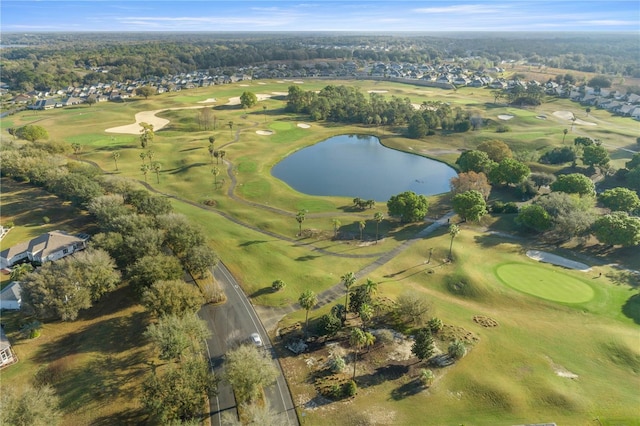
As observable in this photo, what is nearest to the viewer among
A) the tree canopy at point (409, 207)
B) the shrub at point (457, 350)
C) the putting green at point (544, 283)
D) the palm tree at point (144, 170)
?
the shrub at point (457, 350)

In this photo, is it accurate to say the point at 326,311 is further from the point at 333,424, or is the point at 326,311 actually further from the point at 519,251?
the point at 519,251

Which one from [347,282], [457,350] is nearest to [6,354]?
[347,282]

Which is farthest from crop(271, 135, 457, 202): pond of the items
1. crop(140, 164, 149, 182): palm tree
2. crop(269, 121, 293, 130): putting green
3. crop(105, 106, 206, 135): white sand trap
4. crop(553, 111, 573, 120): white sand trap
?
crop(553, 111, 573, 120): white sand trap

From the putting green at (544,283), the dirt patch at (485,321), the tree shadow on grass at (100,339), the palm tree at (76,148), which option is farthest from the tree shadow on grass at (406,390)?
the palm tree at (76,148)

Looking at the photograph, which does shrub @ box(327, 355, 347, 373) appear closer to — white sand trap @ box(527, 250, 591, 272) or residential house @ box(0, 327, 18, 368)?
residential house @ box(0, 327, 18, 368)

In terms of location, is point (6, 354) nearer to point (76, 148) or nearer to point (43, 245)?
point (43, 245)

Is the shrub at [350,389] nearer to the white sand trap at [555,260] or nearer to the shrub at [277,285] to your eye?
the shrub at [277,285]
